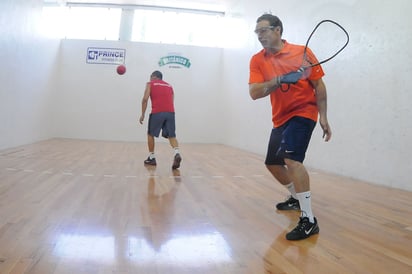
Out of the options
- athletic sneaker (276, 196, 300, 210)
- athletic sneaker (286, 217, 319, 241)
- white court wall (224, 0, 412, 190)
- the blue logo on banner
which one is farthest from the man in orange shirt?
the blue logo on banner

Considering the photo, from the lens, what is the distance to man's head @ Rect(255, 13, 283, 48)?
5.75 feet

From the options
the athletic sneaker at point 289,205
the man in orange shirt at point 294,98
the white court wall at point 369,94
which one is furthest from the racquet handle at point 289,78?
the white court wall at point 369,94

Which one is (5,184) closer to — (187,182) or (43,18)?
(187,182)

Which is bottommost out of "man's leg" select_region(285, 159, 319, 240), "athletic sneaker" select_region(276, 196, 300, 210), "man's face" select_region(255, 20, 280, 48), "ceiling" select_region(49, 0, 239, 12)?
"athletic sneaker" select_region(276, 196, 300, 210)

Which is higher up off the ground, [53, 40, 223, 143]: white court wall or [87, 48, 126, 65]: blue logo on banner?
[87, 48, 126, 65]: blue logo on banner

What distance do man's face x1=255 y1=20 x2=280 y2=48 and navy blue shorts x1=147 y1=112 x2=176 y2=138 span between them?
257 centimetres

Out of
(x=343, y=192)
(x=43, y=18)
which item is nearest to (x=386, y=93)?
(x=343, y=192)

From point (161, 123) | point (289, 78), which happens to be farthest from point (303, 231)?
point (161, 123)

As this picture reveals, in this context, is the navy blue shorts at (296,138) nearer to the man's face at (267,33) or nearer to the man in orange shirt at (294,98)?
the man in orange shirt at (294,98)

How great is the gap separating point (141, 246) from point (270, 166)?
0.99m

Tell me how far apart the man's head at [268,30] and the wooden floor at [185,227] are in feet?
3.22

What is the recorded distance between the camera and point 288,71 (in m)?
1.81

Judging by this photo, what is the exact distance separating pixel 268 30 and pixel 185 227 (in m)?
1.10

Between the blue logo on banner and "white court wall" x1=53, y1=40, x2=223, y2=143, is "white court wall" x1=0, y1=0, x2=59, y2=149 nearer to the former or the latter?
"white court wall" x1=53, y1=40, x2=223, y2=143
